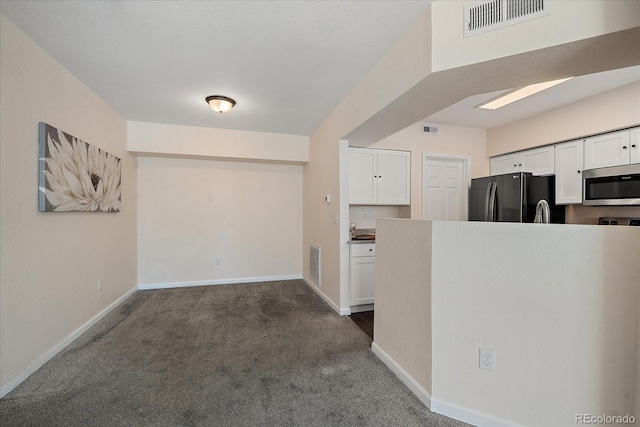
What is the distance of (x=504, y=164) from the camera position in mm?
3979

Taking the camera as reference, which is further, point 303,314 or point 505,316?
point 303,314

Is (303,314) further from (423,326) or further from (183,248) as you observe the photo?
(183,248)

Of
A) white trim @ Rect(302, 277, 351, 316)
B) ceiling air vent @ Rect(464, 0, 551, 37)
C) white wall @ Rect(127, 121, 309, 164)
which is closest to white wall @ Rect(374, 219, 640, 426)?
ceiling air vent @ Rect(464, 0, 551, 37)

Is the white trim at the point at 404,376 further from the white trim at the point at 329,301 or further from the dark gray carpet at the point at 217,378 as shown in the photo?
the white trim at the point at 329,301

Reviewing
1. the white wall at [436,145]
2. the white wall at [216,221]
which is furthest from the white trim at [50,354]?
the white wall at [436,145]

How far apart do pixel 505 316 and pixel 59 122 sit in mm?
3731

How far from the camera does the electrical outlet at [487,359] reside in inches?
58.6

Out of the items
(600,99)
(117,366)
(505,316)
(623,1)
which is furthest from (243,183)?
(600,99)

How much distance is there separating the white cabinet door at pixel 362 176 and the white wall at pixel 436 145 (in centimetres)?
20

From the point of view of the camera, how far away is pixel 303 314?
124 inches

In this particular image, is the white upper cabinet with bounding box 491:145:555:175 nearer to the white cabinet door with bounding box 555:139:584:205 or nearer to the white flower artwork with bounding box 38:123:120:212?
the white cabinet door with bounding box 555:139:584:205

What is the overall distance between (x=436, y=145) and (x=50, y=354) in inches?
194

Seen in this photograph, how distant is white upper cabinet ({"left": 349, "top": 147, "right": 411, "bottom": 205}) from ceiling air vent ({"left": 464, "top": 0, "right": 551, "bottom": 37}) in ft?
6.90

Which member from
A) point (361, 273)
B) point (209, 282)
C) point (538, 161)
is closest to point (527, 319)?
point (361, 273)
